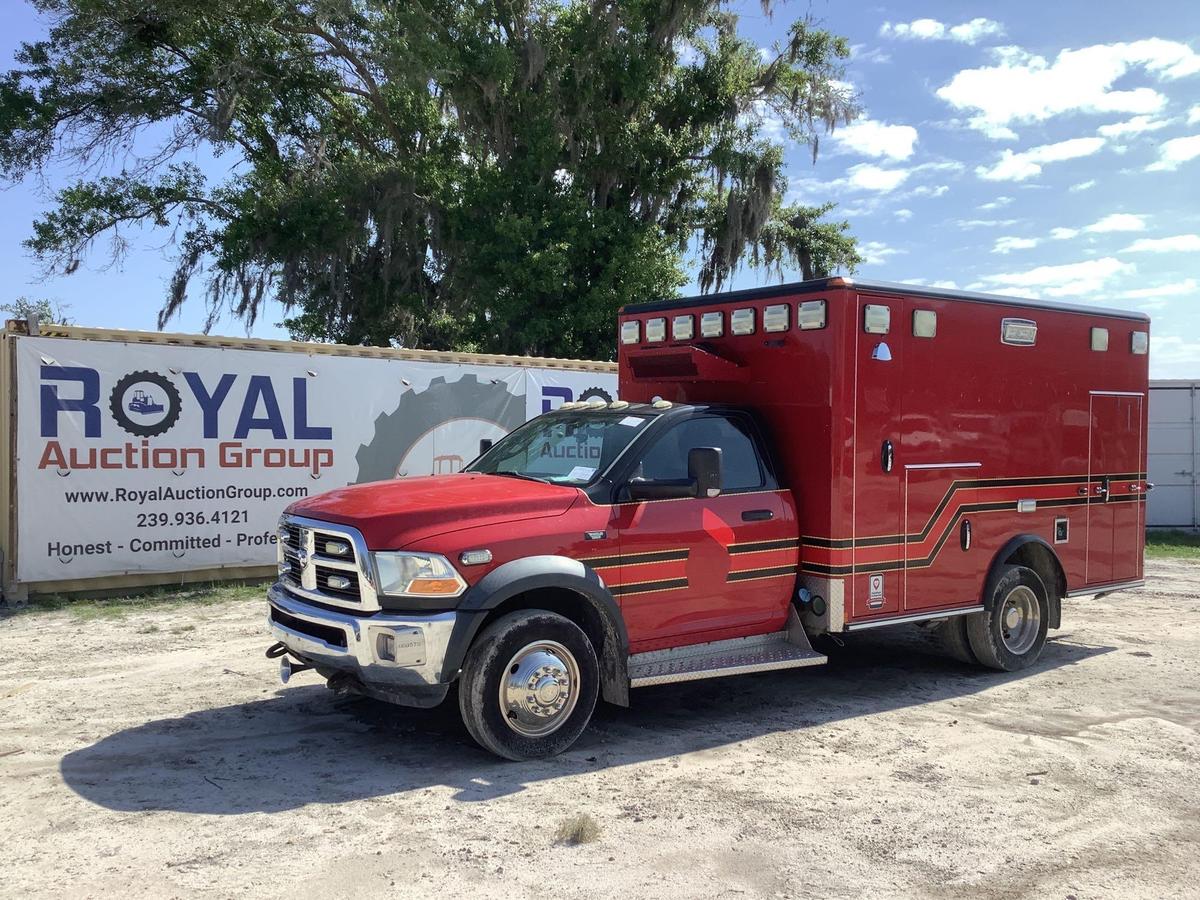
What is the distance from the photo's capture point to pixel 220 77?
21.3 meters

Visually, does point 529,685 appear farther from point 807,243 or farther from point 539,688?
point 807,243

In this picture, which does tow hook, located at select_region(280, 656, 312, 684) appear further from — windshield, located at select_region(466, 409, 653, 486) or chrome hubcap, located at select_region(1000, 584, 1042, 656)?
chrome hubcap, located at select_region(1000, 584, 1042, 656)

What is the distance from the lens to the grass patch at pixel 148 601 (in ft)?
32.2

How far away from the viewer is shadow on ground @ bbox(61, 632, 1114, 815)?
5.04m

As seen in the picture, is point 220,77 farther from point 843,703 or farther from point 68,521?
point 843,703

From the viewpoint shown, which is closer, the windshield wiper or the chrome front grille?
the chrome front grille

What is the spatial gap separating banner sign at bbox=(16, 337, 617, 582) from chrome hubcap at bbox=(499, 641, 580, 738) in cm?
677

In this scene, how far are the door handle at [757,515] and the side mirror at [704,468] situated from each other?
21.9 inches

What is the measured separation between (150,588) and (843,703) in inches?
298

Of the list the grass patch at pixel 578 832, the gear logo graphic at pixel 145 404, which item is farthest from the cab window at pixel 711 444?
the gear logo graphic at pixel 145 404

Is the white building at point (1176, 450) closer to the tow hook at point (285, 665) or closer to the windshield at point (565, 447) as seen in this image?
the windshield at point (565, 447)

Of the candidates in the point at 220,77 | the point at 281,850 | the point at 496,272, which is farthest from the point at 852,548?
the point at 220,77

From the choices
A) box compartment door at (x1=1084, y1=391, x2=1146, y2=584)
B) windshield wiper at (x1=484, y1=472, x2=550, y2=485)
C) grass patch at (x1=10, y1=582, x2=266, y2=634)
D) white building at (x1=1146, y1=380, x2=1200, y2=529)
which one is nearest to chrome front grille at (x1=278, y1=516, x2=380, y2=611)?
windshield wiper at (x1=484, y1=472, x2=550, y2=485)

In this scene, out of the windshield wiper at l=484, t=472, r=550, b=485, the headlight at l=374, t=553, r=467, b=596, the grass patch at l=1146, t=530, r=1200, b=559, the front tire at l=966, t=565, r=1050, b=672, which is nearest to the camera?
the headlight at l=374, t=553, r=467, b=596
